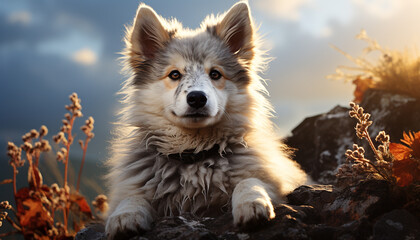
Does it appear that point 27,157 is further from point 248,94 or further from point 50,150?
point 248,94

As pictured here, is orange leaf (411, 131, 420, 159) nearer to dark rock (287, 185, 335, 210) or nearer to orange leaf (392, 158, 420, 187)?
orange leaf (392, 158, 420, 187)

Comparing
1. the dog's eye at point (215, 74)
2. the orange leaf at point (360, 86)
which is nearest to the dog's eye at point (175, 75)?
the dog's eye at point (215, 74)

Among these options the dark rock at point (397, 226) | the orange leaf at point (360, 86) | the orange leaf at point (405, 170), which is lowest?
the dark rock at point (397, 226)

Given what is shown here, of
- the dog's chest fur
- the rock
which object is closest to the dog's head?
the dog's chest fur

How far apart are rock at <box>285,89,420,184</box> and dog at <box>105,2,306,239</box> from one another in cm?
178

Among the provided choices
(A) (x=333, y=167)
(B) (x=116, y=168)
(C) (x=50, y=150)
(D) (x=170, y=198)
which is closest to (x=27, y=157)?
(C) (x=50, y=150)

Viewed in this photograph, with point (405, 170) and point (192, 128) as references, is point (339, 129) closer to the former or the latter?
point (192, 128)

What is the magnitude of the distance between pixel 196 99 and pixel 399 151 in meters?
1.59

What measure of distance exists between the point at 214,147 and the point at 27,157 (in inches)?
98.3

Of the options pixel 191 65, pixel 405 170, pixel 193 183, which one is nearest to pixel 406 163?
pixel 405 170

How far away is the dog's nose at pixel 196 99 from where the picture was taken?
3.19 m

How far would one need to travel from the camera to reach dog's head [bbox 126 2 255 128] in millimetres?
3324

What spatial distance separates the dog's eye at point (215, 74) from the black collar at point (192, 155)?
721 mm

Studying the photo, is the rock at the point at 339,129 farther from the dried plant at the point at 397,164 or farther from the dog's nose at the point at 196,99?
the dog's nose at the point at 196,99
